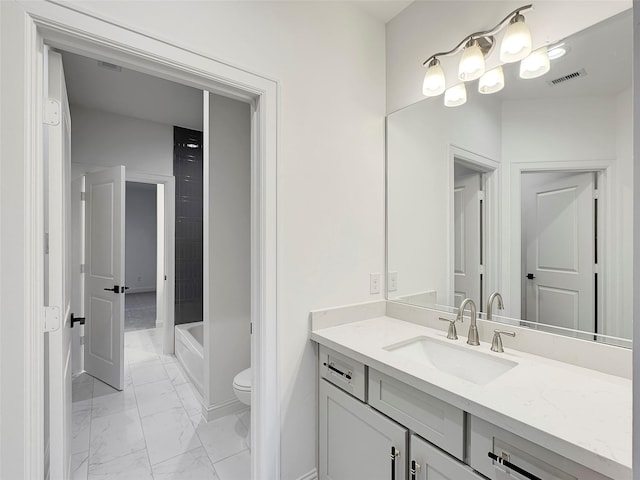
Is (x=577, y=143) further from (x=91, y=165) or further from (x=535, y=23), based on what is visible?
(x=91, y=165)

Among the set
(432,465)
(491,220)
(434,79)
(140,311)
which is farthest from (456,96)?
(140,311)

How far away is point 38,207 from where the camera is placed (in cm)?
102

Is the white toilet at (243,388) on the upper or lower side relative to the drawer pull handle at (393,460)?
lower

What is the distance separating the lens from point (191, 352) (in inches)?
115

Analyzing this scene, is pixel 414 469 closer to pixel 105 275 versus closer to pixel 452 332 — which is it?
pixel 452 332

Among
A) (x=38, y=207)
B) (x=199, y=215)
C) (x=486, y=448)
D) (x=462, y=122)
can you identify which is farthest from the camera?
(x=199, y=215)

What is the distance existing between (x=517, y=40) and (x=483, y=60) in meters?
0.18

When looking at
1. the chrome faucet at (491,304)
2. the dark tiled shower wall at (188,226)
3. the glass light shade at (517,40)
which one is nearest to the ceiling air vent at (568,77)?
the glass light shade at (517,40)

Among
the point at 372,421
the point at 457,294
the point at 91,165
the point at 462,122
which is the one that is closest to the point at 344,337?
the point at 372,421

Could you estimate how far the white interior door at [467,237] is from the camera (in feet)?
5.25

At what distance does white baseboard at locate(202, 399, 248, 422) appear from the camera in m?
2.32

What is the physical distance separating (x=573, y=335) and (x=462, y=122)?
111 centimetres

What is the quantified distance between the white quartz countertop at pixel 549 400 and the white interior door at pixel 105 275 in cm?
242

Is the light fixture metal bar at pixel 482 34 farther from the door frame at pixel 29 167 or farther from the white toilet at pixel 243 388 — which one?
the white toilet at pixel 243 388
